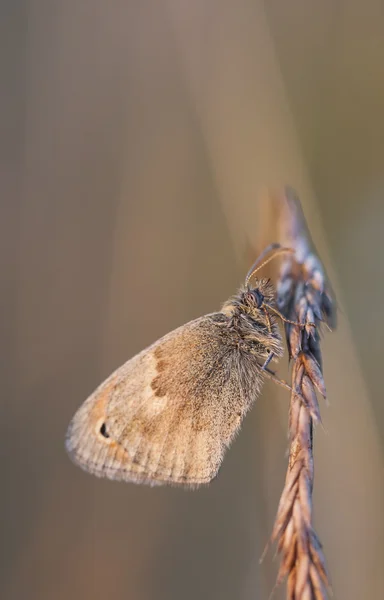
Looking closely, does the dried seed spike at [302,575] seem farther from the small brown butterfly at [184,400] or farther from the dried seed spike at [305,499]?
the small brown butterfly at [184,400]

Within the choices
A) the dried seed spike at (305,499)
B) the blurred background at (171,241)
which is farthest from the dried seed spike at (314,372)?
the blurred background at (171,241)

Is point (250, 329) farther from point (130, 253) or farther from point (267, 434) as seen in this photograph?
point (130, 253)

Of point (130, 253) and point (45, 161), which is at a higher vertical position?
point (45, 161)

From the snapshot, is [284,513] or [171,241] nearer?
[284,513]

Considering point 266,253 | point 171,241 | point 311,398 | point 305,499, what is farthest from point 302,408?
point 171,241

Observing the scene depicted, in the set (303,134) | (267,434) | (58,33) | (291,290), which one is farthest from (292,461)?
(58,33)

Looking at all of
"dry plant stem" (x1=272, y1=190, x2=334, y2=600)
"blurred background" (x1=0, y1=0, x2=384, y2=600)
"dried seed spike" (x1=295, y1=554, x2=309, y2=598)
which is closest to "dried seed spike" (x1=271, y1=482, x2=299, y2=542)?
"dry plant stem" (x1=272, y1=190, x2=334, y2=600)

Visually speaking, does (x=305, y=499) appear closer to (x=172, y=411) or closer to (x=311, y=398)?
(x=311, y=398)
